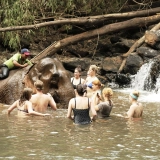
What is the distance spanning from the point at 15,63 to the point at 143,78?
630 centimetres

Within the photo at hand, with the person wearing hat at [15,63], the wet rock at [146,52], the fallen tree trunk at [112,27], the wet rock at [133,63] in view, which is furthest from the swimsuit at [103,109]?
the fallen tree trunk at [112,27]

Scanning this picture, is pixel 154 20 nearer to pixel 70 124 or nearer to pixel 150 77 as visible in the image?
Result: pixel 150 77

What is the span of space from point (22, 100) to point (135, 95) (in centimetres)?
243

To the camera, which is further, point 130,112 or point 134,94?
point 130,112

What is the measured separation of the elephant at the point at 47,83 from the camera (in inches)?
472

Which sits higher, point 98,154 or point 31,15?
point 31,15

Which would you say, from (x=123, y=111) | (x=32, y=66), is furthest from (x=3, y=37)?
(x=123, y=111)

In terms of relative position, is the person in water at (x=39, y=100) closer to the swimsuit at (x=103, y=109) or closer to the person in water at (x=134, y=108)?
the swimsuit at (x=103, y=109)

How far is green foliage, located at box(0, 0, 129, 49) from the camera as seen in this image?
62.3ft

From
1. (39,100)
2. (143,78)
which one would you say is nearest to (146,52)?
(143,78)

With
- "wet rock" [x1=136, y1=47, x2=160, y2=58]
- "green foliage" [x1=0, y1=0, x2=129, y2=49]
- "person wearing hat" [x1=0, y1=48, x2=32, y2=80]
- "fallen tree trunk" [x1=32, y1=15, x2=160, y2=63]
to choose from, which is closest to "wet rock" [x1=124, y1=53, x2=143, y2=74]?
"wet rock" [x1=136, y1=47, x2=160, y2=58]

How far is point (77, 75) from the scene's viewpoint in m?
12.1

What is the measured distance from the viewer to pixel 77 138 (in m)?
7.93

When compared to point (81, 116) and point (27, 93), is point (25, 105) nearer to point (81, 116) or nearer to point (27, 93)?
point (27, 93)
